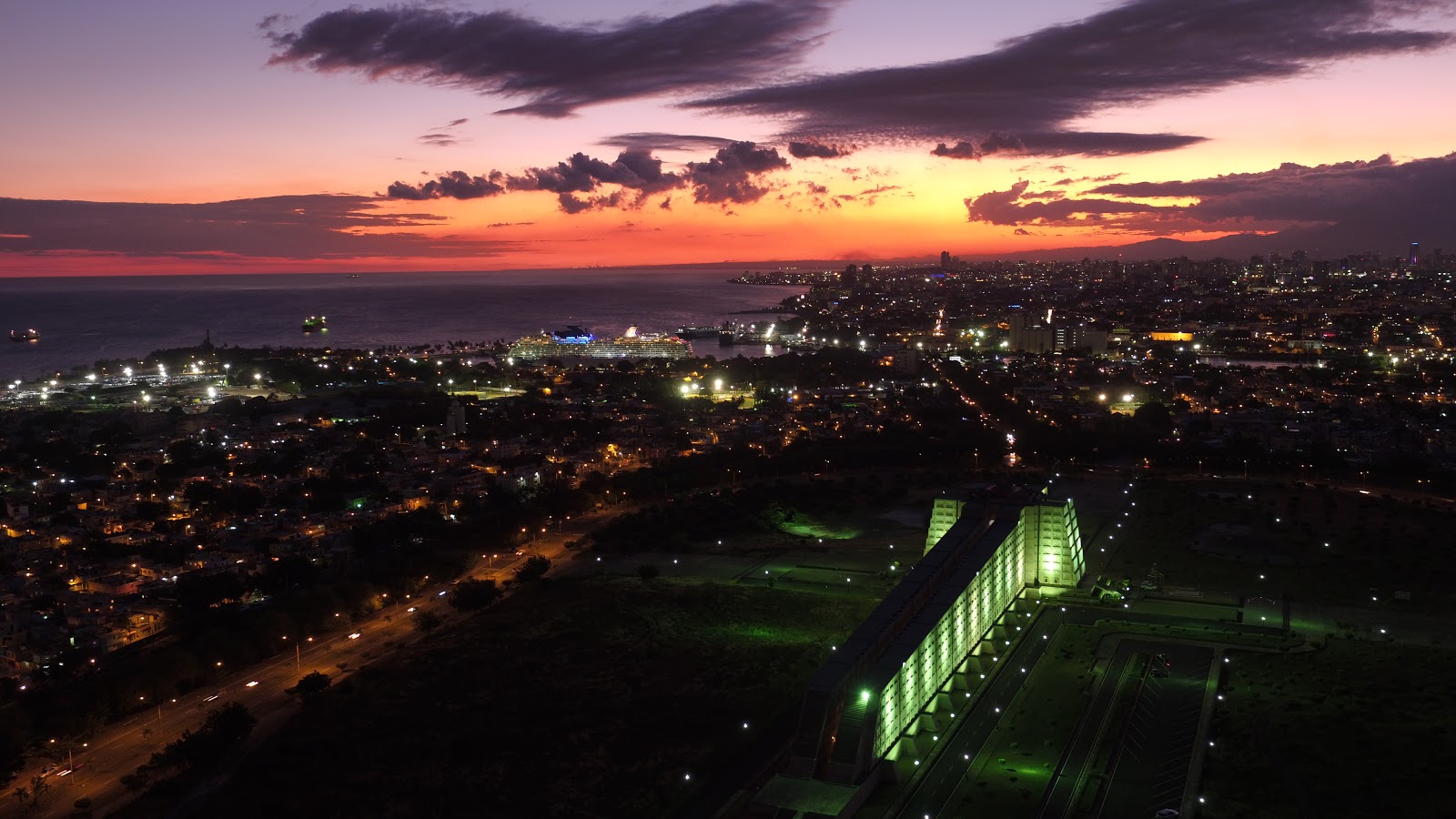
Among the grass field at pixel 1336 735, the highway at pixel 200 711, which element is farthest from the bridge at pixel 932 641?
the highway at pixel 200 711

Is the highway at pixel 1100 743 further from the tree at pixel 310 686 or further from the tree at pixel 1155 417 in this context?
the tree at pixel 1155 417

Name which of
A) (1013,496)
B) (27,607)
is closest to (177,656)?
(27,607)

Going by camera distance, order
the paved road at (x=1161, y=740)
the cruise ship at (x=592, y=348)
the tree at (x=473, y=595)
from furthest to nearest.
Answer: the cruise ship at (x=592, y=348) → the tree at (x=473, y=595) → the paved road at (x=1161, y=740)

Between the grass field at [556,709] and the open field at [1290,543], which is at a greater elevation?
the grass field at [556,709]

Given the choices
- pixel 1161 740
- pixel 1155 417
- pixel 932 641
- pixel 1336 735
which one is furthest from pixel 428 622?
pixel 1155 417

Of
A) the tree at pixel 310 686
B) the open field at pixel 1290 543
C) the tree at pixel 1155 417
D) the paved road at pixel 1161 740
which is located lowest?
the tree at pixel 1155 417

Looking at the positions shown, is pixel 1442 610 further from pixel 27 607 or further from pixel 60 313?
pixel 60 313

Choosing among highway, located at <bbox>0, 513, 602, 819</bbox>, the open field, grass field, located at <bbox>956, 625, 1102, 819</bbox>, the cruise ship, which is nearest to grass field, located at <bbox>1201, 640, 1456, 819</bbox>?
grass field, located at <bbox>956, 625, 1102, 819</bbox>
